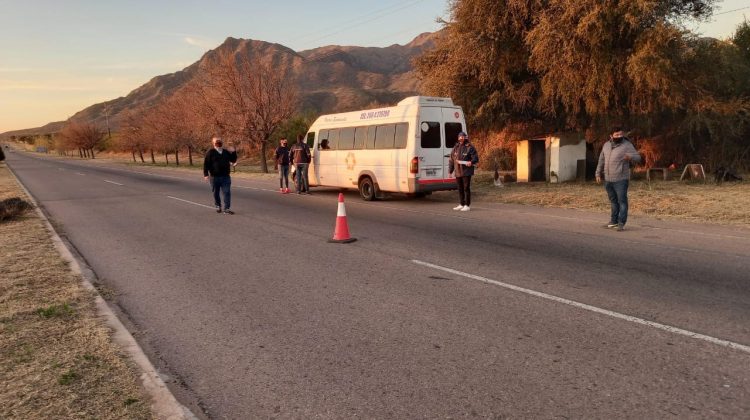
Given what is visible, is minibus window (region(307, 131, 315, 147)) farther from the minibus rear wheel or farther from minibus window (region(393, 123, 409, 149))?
minibus window (region(393, 123, 409, 149))

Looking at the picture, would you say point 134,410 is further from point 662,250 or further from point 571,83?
point 571,83

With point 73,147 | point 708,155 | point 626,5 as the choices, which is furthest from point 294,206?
point 73,147

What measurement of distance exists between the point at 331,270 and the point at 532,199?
9.62 metres

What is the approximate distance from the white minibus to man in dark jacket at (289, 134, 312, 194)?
4.76 ft

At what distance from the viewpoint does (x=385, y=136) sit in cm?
1466

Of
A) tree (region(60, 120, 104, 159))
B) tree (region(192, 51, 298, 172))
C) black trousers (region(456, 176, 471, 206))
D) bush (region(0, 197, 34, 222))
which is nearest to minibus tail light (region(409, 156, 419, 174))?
black trousers (region(456, 176, 471, 206))

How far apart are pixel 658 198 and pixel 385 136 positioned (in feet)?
25.0

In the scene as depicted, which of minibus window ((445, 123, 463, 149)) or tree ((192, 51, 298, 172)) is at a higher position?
tree ((192, 51, 298, 172))

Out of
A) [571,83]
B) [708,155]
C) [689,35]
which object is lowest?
Result: [708,155]

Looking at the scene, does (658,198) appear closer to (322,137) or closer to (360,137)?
(360,137)

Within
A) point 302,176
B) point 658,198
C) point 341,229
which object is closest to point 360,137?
point 302,176

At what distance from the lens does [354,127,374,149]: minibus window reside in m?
15.4

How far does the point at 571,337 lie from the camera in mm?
4316

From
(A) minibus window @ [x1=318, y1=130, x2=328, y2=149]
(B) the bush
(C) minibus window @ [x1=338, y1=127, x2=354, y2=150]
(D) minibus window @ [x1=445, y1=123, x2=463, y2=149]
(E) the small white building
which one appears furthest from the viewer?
(E) the small white building
